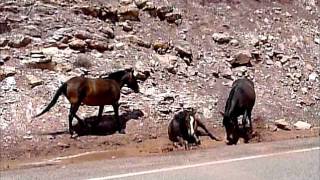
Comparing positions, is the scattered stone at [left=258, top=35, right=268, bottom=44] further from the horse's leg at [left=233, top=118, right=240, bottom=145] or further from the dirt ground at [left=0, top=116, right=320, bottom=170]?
the horse's leg at [left=233, top=118, right=240, bottom=145]

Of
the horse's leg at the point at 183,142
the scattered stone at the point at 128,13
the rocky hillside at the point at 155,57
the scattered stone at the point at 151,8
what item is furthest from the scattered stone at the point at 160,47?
the horse's leg at the point at 183,142

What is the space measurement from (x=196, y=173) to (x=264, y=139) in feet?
22.7

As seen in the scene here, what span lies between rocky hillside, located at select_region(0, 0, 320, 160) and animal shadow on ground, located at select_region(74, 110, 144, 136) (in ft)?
0.75

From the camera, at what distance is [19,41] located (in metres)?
17.7

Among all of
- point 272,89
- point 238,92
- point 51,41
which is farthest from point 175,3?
point 238,92

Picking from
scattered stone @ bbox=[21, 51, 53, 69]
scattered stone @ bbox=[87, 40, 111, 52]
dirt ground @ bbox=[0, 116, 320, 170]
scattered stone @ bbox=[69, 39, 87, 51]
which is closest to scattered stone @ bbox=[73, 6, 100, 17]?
scattered stone @ bbox=[87, 40, 111, 52]

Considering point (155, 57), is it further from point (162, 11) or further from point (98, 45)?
point (162, 11)

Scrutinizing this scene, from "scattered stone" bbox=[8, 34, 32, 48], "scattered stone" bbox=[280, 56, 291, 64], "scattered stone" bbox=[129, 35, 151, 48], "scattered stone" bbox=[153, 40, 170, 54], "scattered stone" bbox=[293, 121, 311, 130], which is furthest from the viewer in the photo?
"scattered stone" bbox=[280, 56, 291, 64]

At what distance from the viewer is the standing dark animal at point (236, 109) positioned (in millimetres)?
15734

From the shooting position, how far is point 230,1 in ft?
83.8

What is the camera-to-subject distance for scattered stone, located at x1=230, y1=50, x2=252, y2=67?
2142 cm

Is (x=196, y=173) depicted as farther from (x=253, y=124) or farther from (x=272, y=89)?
(x=272, y=89)

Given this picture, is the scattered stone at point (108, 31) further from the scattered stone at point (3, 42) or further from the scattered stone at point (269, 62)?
the scattered stone at point (269, 62)

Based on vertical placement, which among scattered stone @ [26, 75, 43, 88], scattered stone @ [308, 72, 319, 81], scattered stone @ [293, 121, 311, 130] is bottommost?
scattered stone @ [293, 121, 311, 130]
